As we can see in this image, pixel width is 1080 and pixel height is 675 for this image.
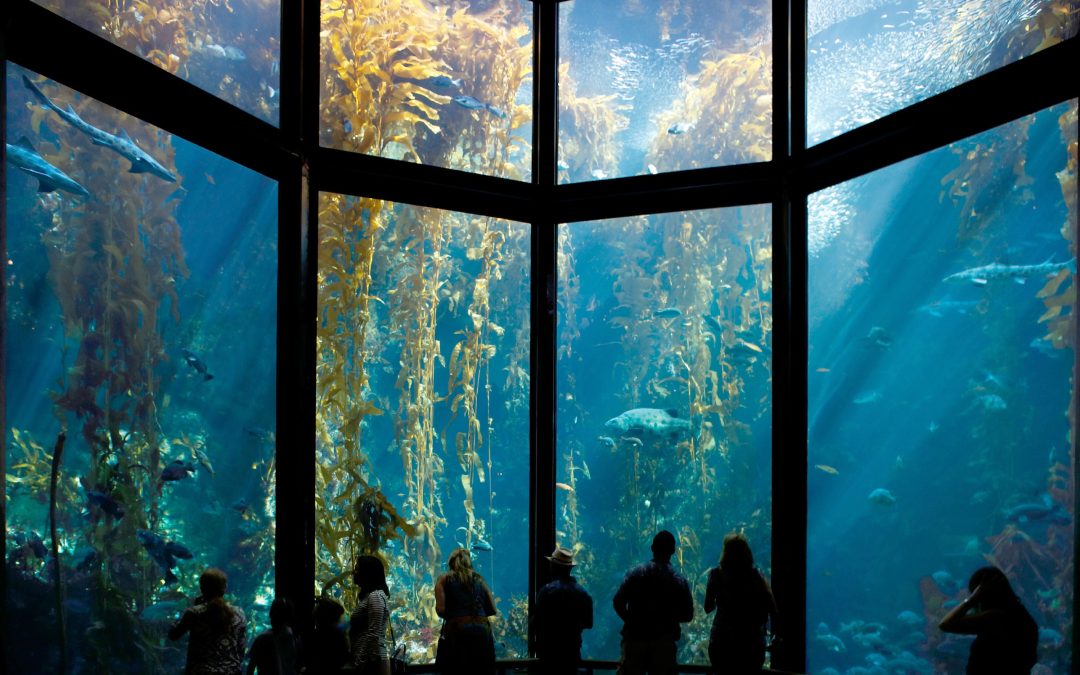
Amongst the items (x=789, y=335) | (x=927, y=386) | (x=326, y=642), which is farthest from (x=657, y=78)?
(x=927, y=386)

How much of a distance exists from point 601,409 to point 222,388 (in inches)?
564

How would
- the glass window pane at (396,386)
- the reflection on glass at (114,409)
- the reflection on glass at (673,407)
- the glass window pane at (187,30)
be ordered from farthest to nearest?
the reflection on glass at (673,407)
the reflection on glass at (114,409)
the glass window pane at (396,386)
the glass window pane at (187,30)

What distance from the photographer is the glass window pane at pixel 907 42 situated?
3850 millimetres

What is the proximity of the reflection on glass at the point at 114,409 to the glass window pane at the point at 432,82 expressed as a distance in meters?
1.26

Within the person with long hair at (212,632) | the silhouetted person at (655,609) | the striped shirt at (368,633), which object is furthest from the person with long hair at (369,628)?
the silhouetted person at (655,609)

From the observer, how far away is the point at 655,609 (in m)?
3.63

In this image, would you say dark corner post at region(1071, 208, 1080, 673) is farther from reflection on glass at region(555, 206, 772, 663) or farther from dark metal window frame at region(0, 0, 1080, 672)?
reflection on glass at region(555, 206, 772, 663)

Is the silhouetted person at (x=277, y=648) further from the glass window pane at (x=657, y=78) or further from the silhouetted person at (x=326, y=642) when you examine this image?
the glass window pane at (x=657, y=78)

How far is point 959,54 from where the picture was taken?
516 centimetres

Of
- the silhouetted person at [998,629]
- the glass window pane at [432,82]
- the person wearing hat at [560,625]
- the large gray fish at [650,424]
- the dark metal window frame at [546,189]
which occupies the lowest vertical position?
the person wearing hat at [560,625]

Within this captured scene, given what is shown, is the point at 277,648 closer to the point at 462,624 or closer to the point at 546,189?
the point at 462,624

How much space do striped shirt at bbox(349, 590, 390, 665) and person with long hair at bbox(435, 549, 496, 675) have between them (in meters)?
0.27

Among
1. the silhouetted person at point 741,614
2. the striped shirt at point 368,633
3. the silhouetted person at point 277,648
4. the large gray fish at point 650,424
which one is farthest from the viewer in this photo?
the large gray fish at point 650,424

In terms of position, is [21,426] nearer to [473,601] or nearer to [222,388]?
[222,388]
